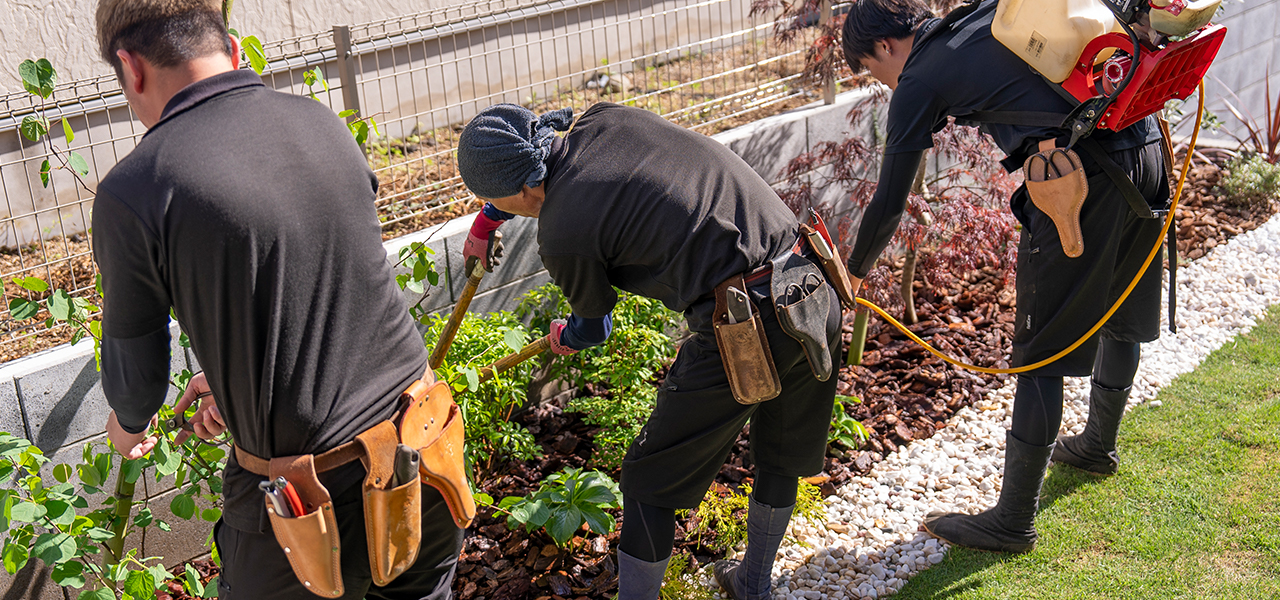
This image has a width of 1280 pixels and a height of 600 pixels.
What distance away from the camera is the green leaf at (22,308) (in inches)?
97.3

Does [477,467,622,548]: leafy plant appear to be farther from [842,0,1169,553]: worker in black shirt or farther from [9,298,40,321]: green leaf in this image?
[9,298,40,321]: green leaf

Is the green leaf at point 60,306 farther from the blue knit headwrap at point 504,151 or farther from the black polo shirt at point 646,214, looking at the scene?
the black polo shirt at point 646,214

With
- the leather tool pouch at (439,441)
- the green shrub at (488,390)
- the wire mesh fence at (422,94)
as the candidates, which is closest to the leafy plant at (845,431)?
the green shrub at (488,390)

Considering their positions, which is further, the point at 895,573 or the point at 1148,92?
the point at 895,573

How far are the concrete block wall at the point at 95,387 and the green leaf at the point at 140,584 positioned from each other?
71cm

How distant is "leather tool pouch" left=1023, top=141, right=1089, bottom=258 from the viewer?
2879mm

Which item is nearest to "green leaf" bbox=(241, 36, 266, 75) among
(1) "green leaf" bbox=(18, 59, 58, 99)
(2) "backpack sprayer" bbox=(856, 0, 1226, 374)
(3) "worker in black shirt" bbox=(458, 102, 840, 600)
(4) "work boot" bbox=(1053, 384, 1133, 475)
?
(1) "green leaf" bbox=(18, 59, 58, 99)

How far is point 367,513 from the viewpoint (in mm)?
2000

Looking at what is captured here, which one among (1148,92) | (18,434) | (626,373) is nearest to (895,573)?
(626,373)

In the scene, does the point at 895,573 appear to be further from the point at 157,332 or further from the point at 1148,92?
the point at 157,332

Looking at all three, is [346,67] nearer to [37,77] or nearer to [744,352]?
[37,77]

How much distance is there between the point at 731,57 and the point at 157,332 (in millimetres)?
5323

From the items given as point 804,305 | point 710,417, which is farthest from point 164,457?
point 804,305

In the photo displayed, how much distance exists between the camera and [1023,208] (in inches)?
124
